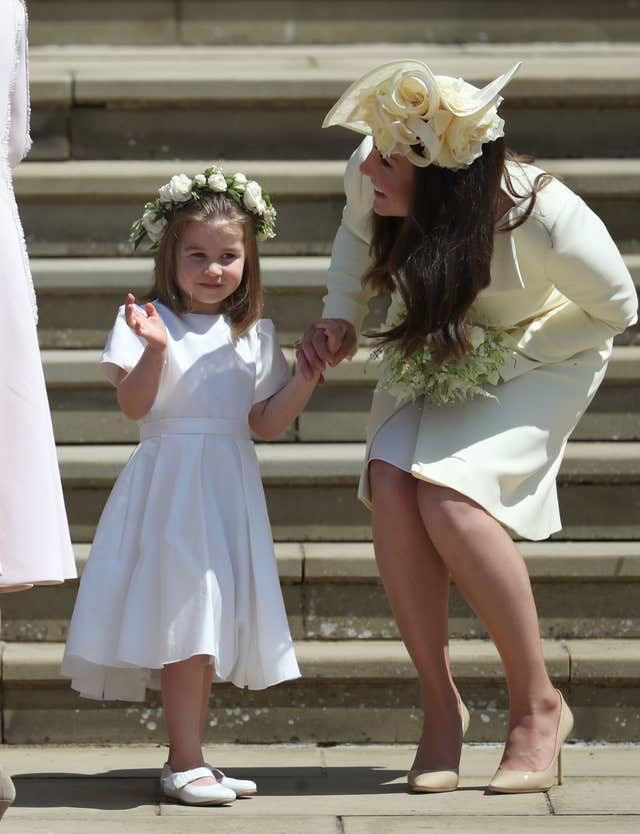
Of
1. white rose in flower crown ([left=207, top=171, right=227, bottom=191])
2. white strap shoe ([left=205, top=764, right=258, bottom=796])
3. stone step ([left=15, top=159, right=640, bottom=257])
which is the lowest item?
white strap shoe ([left=205, top=764, right=258, bottom=796])

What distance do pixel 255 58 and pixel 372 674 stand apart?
2.65 meters

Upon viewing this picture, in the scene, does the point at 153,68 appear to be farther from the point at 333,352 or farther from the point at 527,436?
the point at 527,436

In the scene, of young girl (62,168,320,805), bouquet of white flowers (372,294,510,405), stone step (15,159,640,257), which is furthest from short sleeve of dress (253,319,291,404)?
stone step (15,159,640,257)

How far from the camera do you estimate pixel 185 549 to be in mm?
3195

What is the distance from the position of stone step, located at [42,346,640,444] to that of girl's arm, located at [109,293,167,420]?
1.01 metres

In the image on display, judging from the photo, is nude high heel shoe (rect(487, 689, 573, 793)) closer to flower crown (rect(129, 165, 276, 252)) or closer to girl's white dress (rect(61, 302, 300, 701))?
girl's white dress (rect(61, 302, 300, 701))

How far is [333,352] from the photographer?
11.0ft

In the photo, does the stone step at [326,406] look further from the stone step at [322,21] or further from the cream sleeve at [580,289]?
the stone step at [322,21]

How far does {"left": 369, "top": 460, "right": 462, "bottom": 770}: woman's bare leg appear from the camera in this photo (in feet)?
10.7

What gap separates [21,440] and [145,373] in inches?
21.1

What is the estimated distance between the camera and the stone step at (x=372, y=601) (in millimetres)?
3928

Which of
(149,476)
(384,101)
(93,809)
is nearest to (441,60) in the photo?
(384,101)

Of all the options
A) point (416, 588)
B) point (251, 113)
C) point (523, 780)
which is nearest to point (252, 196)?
point (416, 588)

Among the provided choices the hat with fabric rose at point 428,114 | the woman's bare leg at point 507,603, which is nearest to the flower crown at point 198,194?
the hat with fabric rose at point 428,114
